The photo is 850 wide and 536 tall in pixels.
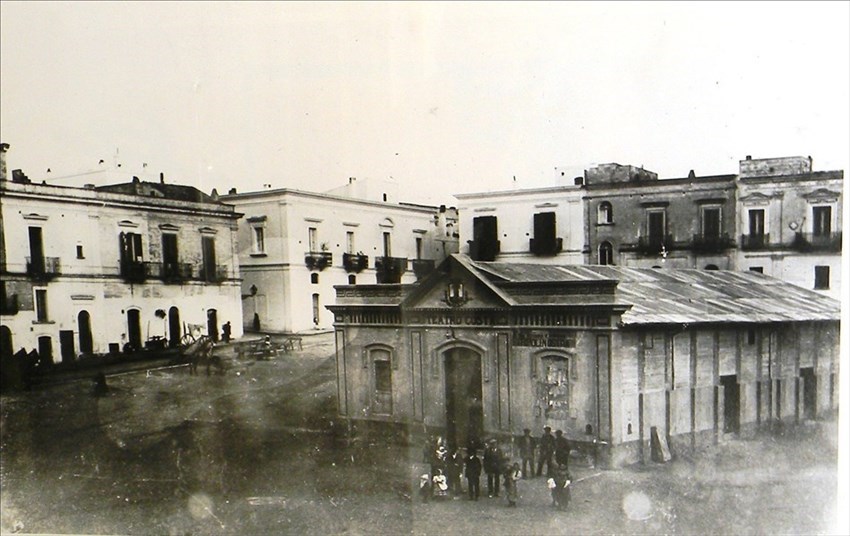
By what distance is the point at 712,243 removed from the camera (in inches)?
180

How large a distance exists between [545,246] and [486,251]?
1.35 feet

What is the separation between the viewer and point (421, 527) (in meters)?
4.71

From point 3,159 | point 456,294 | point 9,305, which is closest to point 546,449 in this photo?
point 456,294

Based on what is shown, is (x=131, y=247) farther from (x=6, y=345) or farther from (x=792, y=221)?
(x=792, y=221)

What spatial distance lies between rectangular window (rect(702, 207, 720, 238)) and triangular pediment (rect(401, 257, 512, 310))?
1382 mm

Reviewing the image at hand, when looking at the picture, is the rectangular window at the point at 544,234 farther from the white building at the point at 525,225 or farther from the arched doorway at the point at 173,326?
the arched doorway at the point at 173,326

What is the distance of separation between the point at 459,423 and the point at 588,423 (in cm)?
90

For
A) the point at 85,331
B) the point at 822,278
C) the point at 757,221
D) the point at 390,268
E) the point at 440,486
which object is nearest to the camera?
the point at 822,278

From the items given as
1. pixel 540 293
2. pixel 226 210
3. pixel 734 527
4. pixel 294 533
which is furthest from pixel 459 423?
pixel 226 210

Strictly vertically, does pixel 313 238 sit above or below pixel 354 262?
above

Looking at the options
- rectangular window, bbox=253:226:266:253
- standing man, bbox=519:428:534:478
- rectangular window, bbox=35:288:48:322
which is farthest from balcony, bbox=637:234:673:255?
rectangular window, bbox=35:288:48:322

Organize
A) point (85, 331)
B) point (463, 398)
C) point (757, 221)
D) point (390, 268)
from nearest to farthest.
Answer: point (757, 221) → point (463, 398) → point (390, 268) → point (85, 331)

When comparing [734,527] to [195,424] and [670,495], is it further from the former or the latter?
[195,424]

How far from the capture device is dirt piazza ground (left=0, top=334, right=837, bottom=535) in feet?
14.6
